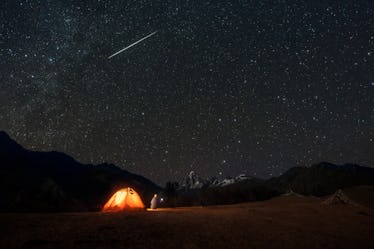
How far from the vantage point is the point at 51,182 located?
6669 centimetres

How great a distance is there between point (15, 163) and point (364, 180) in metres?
128

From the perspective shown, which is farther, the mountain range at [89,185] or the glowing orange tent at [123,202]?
the mountain range at [89,185]

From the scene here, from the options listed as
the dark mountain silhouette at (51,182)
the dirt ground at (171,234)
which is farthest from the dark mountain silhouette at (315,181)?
the dirt ground at (171,234)

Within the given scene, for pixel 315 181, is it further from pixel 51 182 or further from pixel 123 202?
pixel 123 202

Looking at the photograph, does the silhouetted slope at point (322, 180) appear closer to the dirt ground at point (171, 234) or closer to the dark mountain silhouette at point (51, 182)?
the dark mountain silhouette at point (51, 182)

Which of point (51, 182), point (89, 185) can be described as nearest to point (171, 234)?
point (51, 182)

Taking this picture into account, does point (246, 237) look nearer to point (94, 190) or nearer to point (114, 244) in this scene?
point (114, 244)

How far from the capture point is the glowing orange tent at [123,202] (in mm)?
20819

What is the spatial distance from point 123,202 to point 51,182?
54.4 meters

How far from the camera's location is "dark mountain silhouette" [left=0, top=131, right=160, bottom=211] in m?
58.2

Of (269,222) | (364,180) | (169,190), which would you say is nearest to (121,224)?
(269,222)

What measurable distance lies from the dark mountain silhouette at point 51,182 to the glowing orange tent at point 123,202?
36.2 m

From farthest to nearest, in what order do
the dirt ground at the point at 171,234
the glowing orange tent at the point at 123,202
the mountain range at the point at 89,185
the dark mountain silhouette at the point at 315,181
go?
the dark mountain silhouette at the point at 315,181 < the mountain range at the point at 89,185 < the glowing orange tent at the point at 123,202 < the dirt ground at the point at 171,234

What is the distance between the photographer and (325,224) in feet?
45.7
